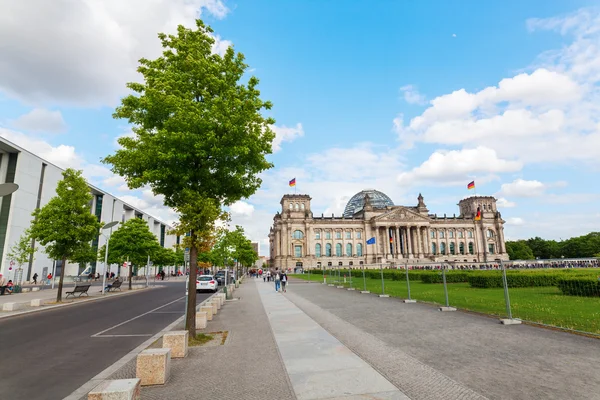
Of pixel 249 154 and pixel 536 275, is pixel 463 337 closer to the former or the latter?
pixel 249 154

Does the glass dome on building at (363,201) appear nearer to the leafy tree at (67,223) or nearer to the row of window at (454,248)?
the row of window at (454,248)

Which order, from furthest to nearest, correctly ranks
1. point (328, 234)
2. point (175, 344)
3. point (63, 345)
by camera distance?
point (328, 234) → point (63, 345) → point (175, 344)

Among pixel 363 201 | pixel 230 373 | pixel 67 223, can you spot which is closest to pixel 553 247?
pixel 363 201

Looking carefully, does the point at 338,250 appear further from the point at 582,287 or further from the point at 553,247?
the point at 582,287

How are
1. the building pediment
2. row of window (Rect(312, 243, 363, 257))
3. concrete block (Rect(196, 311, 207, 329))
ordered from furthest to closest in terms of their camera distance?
the building pediment, row of window (Rect(312, 243, 363, 257)), concrete block (Rect(196, 311, 207, 329))

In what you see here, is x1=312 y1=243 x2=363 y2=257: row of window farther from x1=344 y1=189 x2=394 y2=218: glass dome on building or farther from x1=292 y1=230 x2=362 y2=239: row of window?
x1=344 y1=189 x2=394 y2=218: glass dome on building

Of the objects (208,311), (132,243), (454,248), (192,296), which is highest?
(454,248)

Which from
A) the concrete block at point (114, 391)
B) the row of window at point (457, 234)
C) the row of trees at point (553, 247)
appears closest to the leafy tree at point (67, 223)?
the concrete block at point (114, 391)

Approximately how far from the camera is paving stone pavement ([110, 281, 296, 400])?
238 inches

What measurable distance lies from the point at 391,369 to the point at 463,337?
3991 millimetres

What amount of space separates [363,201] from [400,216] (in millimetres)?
20240

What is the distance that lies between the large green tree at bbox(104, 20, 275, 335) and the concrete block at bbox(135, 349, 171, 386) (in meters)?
4.08

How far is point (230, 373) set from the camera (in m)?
7.23

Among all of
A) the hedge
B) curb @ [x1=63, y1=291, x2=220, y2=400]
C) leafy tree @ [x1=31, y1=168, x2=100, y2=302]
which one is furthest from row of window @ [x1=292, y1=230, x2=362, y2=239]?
curb @ [x1=63, y1=291, x2=220, y2=400]
